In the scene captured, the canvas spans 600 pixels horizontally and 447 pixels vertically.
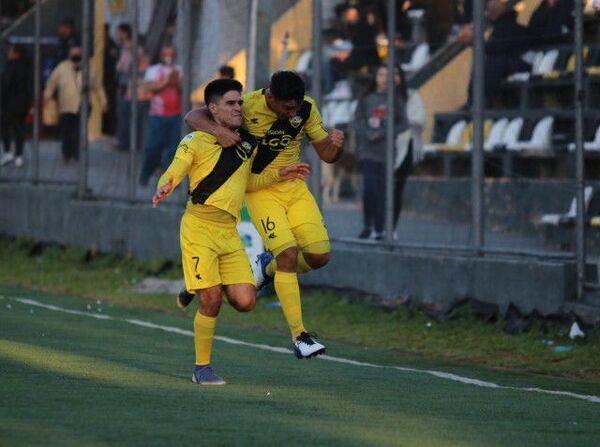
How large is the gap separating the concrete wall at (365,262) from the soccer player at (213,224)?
4.54 m

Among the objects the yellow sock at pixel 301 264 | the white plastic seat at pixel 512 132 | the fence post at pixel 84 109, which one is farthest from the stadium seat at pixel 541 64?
the fence post at pixel 84 109

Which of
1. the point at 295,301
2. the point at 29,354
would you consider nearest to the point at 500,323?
the point at 295,301

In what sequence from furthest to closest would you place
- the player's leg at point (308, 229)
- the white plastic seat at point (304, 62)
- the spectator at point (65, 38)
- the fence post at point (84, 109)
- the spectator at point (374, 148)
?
the spectator at point (65, 38), the fence post at point (84, 109), the white plastic seat at point (304, 62), the spectator at point (374, 148), the player's leg at point (308, 229)

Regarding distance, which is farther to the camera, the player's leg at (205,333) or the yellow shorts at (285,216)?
the yellow shorts at (285,216)

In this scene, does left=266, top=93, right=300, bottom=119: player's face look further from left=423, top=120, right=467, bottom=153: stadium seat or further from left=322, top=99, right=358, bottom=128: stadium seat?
left=322, top=99, right=358, bottom=128: stadium seat

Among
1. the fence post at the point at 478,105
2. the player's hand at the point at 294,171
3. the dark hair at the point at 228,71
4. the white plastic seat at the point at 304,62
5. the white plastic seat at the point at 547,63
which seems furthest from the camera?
the dark hair at the point at 228,71

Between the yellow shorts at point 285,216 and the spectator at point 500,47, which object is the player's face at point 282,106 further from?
the spectator at point 500,47

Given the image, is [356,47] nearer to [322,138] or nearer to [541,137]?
[541,137]

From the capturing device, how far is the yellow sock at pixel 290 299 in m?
11.8

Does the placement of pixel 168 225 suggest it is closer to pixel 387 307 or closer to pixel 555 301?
pixel 387 307

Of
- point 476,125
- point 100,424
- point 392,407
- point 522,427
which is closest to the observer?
point 100,424

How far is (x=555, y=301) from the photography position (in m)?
14.7

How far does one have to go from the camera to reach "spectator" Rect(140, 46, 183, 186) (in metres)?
21.5

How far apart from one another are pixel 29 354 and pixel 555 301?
4.95 m
